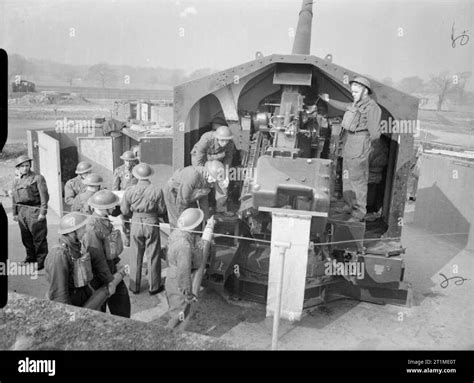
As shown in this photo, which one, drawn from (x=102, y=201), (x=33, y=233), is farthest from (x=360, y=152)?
(x=33, y=233)

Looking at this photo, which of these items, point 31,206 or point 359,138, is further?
point 31,206

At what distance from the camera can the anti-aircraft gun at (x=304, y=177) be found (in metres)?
4.88

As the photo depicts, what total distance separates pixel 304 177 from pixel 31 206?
3.86 meters

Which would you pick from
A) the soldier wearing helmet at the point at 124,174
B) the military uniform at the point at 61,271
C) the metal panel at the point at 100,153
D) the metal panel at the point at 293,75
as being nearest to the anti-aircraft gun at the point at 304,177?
the metal panel at the point at 293,75

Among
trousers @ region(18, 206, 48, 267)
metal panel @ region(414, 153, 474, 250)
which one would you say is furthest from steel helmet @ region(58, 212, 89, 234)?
metal panel @ region(414, 153, 474, 250)

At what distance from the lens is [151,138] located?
9625 mm

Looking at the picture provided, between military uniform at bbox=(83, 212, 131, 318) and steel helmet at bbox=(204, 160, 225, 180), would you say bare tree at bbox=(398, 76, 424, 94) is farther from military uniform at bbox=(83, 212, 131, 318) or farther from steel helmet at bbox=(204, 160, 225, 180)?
military uniform at bbox=(83, 212, 131, 318)

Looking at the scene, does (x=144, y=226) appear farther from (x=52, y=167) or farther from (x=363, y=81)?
(x=52, y=167)

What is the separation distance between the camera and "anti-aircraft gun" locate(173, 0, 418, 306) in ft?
16.0

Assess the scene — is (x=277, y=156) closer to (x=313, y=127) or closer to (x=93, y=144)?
(x=313, y=127)

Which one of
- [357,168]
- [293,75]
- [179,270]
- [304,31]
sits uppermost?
[304,31]

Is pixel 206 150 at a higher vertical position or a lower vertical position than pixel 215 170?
higher

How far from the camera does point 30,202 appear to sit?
20.5 ft
